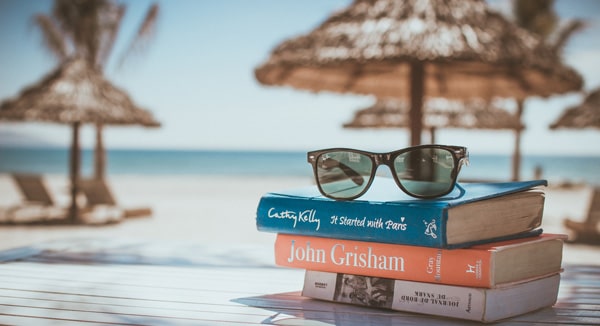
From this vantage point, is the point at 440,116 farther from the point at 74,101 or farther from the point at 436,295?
the point at 436,295

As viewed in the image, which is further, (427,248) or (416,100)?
(416,100)

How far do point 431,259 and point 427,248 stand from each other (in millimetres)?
25

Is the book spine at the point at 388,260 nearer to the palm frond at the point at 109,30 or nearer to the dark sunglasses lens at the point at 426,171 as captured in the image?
the dark sunglasses lens at the point at 426,171

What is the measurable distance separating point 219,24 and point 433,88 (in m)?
60.4

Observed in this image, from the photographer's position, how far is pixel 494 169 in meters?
47.6

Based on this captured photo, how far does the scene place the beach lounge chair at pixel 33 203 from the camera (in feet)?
30.5

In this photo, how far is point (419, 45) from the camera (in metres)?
3.73

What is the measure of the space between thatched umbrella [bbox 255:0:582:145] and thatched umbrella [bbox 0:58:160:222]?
17.9 ft

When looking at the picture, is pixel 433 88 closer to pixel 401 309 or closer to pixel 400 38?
pixel 400 38

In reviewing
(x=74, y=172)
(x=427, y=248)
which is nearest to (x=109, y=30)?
(x=74, y=172)

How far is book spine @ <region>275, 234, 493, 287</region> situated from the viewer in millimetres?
1229

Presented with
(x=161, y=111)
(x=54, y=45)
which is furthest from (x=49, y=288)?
(x=161, y=111)

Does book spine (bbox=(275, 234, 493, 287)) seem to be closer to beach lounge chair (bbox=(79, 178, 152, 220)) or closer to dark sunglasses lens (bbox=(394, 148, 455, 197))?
dark sunglasses lens (bbox=(394, 148, 455, 197))

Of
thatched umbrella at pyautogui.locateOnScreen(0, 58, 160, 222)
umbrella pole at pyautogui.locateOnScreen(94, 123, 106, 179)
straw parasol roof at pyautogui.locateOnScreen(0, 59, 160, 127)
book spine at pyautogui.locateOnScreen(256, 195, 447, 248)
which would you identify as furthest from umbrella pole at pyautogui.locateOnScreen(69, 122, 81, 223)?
book spine at pyautogui.locateOnScreen(256, 195, 447, 248)
